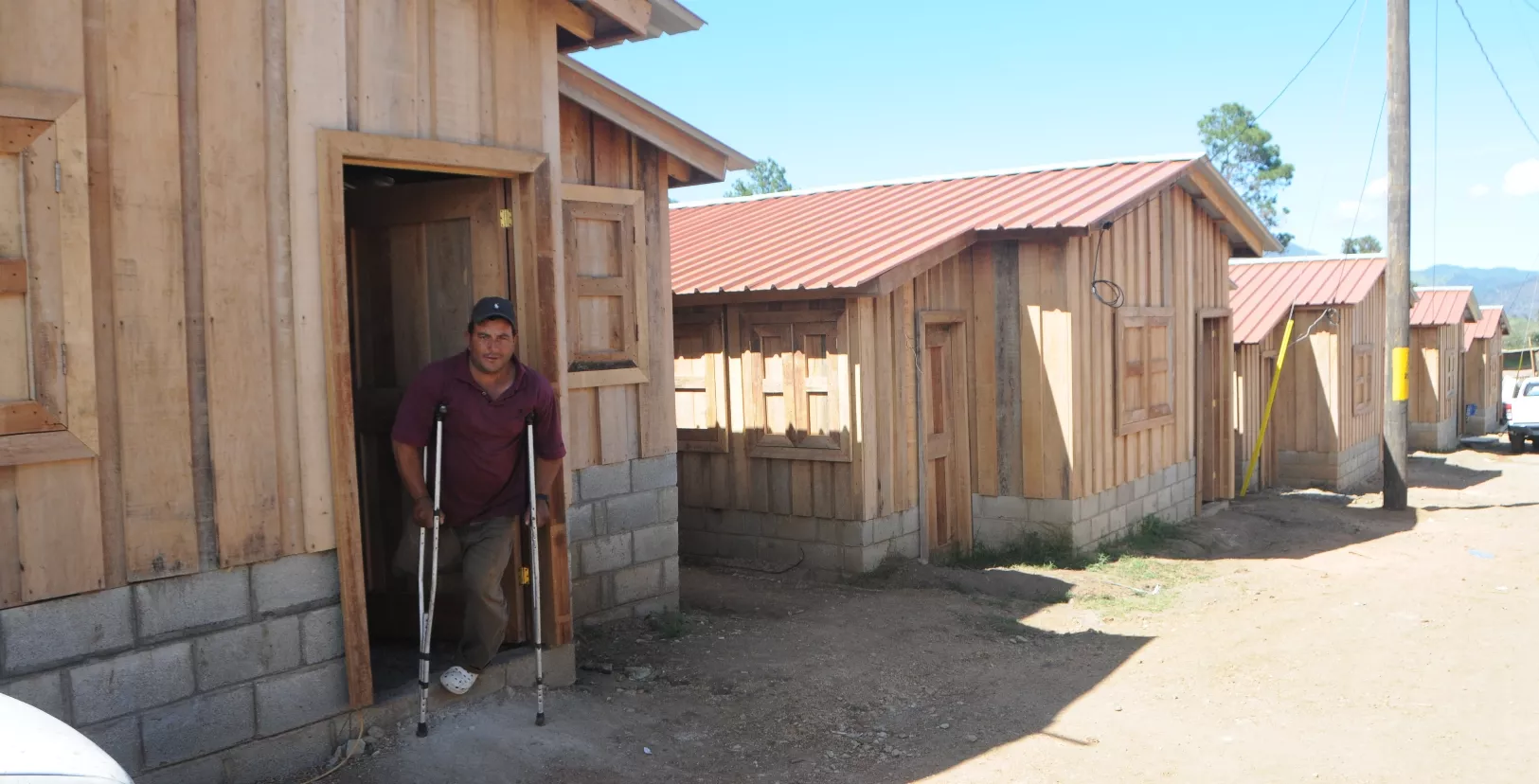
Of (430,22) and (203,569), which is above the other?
(430,22)

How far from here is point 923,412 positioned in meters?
10.7

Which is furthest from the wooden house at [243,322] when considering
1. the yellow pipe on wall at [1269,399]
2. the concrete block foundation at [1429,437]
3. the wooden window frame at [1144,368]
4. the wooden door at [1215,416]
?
the concrete block foundation at [1429,437]

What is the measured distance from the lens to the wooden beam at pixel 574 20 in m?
6.20

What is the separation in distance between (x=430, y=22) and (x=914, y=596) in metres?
5.84

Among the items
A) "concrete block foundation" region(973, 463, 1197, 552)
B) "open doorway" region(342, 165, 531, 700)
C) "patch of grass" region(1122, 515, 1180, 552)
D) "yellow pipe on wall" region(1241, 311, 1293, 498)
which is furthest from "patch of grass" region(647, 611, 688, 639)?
"yellow pipe on wall" region(1241, 311, 1293, 498)

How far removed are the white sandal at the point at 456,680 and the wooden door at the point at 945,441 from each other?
5.79 m

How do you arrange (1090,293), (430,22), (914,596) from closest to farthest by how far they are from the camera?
(430,22) → (914,596) → (1090,293)

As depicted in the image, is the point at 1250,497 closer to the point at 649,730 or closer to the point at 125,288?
the point at 649,730

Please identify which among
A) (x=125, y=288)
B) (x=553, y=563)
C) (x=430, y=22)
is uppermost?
(x=430, y=22)

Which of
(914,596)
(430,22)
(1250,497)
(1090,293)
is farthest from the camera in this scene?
(1250,497)

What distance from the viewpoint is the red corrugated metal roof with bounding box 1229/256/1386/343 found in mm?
17328

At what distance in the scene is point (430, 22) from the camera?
5543mm

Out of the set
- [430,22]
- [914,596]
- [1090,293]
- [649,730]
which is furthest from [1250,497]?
[430,22]

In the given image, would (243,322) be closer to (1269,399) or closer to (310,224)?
(310,224)
